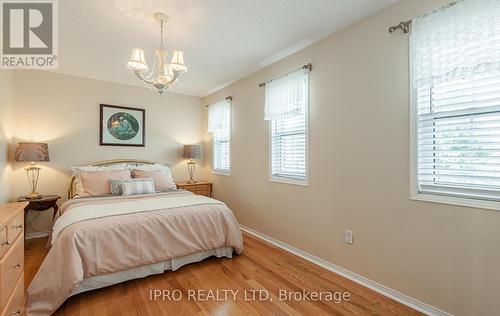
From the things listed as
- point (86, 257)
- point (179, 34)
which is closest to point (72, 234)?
point (86, 257)

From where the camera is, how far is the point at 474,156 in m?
1.58

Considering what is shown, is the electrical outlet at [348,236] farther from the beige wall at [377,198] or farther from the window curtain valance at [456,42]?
the window curtain valance at [456,42]

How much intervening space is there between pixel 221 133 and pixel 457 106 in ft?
11.4

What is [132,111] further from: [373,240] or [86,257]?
[373,240]

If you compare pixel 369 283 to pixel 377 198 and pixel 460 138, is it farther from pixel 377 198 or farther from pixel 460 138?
pixel 460 138

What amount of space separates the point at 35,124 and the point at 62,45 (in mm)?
1449

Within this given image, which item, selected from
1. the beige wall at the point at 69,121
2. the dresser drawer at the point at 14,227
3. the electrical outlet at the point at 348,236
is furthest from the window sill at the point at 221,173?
the dresser drawer at the point at 14,227

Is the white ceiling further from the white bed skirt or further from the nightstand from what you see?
the white bed skirt

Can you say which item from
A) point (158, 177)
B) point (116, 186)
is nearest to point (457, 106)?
point (158, 177)

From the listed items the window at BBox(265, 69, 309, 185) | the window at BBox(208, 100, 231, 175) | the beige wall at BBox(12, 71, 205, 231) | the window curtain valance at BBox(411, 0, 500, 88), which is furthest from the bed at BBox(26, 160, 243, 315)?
the window curtain valance at BBox(411, 0, 500, 88)

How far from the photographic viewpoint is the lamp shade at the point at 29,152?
2.99 m

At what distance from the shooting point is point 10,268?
138 cm

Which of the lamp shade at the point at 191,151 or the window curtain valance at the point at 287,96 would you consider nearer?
the window curtain valance at the point at 287,96

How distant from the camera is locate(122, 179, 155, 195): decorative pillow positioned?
3.17 meters
